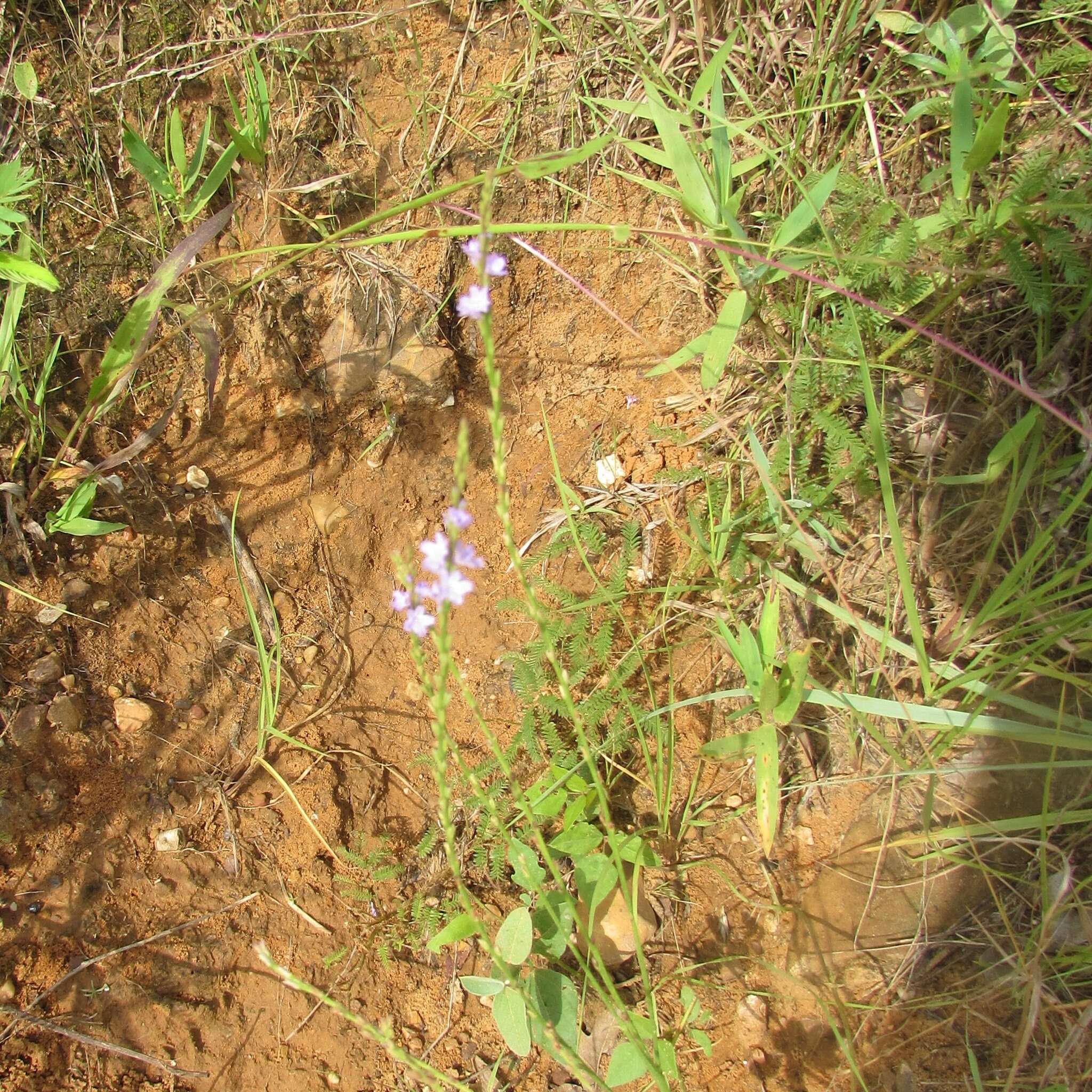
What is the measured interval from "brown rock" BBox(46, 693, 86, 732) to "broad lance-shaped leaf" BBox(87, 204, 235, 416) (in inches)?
34.0

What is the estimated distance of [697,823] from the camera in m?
2.16

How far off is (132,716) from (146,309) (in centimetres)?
113

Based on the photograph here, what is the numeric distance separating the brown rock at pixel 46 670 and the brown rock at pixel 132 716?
19 centimetres

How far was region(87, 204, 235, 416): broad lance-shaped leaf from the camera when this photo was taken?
6.69ft

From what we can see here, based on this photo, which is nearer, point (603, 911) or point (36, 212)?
point (603, 911)

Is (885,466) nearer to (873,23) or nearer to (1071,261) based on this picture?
(1071,261)

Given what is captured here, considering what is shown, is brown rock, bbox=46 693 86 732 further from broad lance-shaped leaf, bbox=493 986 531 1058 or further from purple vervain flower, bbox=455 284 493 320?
purple vervain flower, bbox=455 284 493 320

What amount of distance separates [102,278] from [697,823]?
2477mm

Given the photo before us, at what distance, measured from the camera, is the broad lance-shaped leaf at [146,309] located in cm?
204

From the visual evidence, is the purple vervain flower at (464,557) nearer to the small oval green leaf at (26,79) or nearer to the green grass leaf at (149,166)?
the green grass leaf at (149,166)

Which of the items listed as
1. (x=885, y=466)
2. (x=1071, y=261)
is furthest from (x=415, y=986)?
(x=1071, y=261)

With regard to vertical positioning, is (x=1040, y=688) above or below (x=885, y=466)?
below

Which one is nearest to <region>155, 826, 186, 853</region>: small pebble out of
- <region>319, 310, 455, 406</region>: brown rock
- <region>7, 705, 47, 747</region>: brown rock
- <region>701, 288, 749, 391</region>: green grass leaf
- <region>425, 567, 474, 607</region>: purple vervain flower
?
<region>7, 705, 47, 747</region>: brown rock

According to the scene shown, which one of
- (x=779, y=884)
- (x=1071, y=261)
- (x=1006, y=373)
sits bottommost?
(x=779, y=884)
